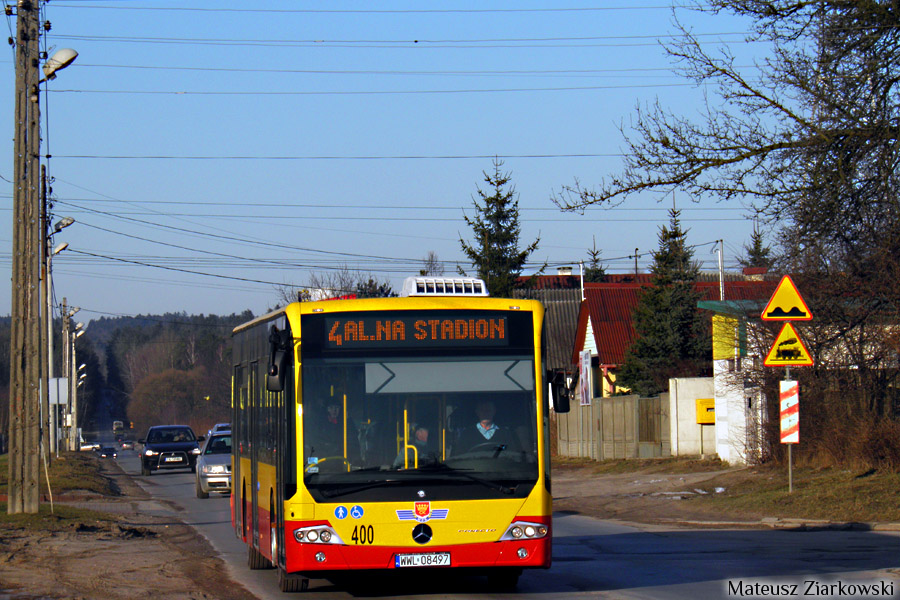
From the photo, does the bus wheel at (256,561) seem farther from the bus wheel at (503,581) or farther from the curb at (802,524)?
the curb at (802,524)

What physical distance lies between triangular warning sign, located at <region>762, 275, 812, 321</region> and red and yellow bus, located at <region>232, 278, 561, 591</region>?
7.00 m

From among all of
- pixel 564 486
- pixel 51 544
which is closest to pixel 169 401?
pixel 564 486

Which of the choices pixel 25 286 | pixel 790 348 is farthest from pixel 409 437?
pixel 25 286

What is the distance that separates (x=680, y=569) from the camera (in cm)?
1140

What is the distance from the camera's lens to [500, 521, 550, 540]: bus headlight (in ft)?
30.5

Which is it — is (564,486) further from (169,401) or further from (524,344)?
(169,401)

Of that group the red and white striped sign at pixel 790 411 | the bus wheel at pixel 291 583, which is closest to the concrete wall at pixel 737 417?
the red and white striped sign at pixel 790 411

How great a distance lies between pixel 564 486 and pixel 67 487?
12.6 meters

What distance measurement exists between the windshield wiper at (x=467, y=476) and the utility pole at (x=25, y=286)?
1131 centimetres

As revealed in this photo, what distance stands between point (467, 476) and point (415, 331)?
1.37 meters

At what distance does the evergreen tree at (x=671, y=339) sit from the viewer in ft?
130

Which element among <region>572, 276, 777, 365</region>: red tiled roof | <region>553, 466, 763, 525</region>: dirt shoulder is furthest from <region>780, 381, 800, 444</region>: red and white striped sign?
<region>572, 276, 777, 365</region>: red tiled roof

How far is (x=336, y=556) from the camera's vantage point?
909 cm

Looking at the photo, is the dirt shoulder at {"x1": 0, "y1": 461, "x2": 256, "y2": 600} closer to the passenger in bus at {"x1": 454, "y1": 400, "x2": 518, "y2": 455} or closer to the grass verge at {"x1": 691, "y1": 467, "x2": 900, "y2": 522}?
the passenger in bus at {"x1": 454, "y1": 400, "x2": 518, "y2": 455}
